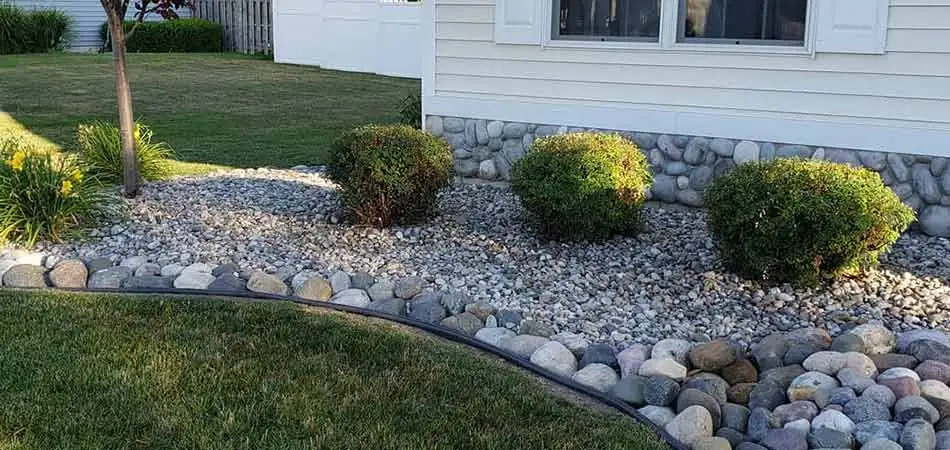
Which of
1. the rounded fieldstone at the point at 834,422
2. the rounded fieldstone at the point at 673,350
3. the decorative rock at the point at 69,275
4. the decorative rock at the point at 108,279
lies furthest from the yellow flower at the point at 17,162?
the rounded fieldstone at the point at 834,422

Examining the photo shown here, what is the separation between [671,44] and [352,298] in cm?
315

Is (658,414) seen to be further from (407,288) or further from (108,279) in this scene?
(108,279)

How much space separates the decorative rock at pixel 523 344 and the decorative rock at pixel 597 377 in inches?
10.6

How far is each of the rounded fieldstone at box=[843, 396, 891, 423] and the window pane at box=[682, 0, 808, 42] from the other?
334cm

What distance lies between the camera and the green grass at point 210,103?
8.95 m

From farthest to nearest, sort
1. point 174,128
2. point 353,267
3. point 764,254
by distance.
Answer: point 174,128 → point 353,267 → point 764,254

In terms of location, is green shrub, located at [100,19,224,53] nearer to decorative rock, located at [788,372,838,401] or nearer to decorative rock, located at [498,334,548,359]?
decorative rock, located at [498,334,548,359]

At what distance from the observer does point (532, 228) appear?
18.8 ft

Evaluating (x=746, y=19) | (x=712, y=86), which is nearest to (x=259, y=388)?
(x=712, y=86)

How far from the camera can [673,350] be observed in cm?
392

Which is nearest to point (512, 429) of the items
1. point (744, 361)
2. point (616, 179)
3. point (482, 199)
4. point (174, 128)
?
point (744, 361)

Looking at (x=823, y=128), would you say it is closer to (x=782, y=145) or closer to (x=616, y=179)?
(x=782, y=145)

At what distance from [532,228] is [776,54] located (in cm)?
199

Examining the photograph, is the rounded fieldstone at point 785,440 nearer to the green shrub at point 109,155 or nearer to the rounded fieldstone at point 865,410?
the rounded fieldstone at point 865,410
